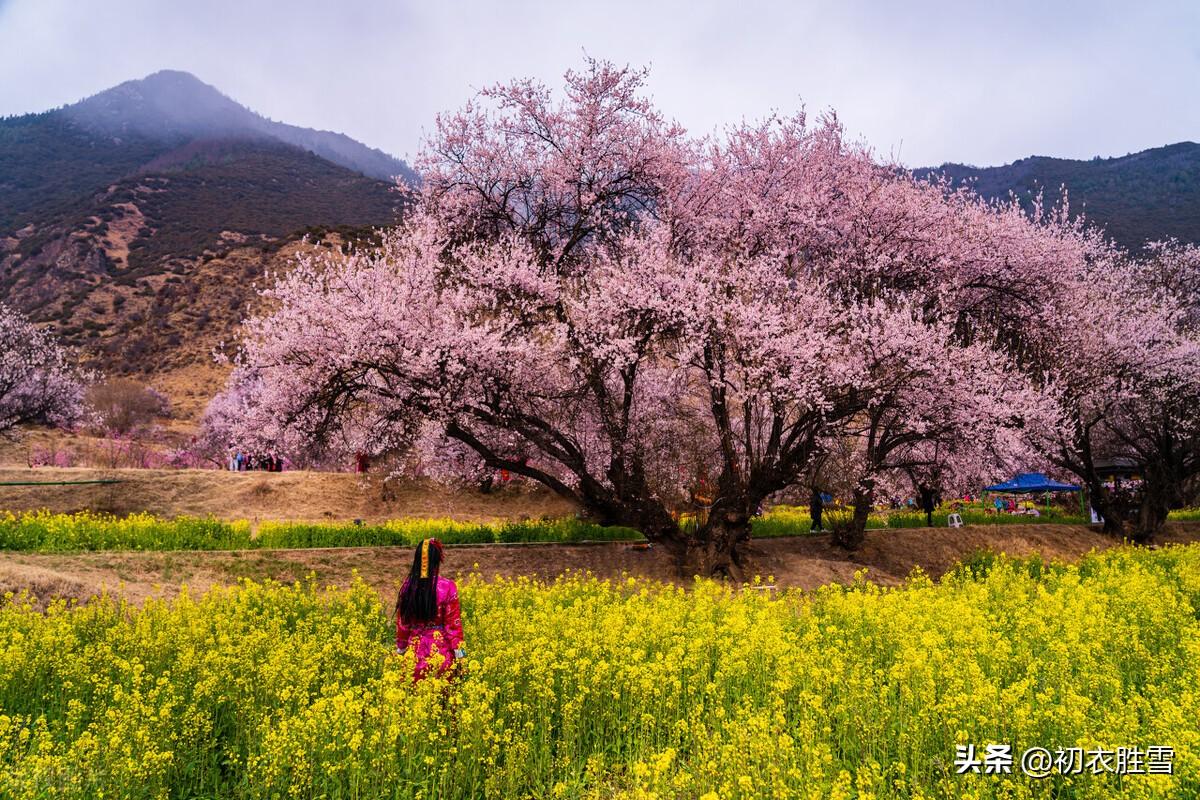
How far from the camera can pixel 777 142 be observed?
60.4 feet

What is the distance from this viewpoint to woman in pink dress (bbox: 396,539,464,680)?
7012mm

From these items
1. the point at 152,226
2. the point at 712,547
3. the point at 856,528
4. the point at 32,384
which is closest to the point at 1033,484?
the point at 856,528

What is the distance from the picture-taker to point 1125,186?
9356 cm

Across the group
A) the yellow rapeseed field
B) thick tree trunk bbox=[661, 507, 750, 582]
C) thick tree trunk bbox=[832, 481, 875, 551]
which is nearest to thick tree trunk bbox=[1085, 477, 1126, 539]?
thick tree trunk bbox=[832, 481, 875, 551]

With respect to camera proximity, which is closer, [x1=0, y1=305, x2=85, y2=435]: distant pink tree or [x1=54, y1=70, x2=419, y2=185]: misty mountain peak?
[x1=0, y1=305, x2=85, y2=435]: distant pink tree

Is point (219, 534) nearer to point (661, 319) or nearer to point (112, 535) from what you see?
point (112, 535)

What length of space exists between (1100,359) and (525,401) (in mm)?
17138

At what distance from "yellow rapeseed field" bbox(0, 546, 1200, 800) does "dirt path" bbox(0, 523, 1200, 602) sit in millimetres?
3076

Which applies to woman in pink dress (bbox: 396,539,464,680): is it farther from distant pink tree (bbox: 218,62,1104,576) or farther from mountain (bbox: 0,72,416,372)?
mountain (bbox: 0,72,416,372)

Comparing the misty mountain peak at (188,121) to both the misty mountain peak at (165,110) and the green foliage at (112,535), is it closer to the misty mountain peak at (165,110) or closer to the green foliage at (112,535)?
the misty mountain peak at (165,110)

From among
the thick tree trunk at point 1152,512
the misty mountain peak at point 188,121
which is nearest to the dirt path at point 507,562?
the thick tree trunk at point 1152,512

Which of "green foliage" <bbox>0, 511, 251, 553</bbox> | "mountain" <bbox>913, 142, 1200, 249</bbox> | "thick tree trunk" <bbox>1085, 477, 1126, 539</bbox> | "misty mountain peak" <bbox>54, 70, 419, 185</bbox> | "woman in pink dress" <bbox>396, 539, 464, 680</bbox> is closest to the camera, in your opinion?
"woman in pink dress" <bbox>396, 539, 464, 680</bbox>

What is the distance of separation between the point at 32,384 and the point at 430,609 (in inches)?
1551

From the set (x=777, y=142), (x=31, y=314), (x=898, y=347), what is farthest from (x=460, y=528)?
(x=31, y=314)
